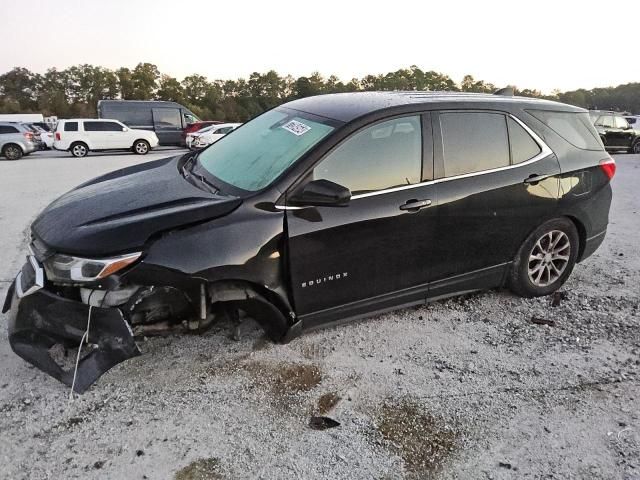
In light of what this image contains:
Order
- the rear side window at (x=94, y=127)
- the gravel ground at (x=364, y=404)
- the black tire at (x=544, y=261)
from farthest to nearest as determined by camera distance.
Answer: the rear side window at (x=94, y=127), the black tire at (x=544, y=261), the gravel ground at (x=364, y=404)

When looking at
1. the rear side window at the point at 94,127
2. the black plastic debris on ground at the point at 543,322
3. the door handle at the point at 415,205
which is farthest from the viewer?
the rear side window at the point at 94,127

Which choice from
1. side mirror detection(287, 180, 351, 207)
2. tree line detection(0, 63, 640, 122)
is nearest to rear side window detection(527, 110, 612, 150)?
side mirror detection(287, 180, 351, 207)

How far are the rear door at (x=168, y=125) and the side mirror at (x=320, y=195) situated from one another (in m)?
21.1

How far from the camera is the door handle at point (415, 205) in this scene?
322cm

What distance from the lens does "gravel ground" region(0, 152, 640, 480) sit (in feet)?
7.68

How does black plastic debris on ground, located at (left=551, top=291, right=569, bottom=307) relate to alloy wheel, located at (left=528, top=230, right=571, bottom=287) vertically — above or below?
below

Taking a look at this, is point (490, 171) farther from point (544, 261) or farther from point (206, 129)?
point (206, 129)

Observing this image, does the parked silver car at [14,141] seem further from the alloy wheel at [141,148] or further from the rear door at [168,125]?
the rear door at [168,125]

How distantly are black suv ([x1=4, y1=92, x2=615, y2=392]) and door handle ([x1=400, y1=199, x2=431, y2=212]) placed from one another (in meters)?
0.02

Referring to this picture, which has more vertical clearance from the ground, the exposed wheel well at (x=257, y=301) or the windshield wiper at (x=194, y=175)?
the windshield wiper at (x=194, y=175)

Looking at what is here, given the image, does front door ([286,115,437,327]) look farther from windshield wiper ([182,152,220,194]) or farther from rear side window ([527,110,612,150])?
rear side window ([527,110,612,150])

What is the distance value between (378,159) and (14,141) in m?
18.4

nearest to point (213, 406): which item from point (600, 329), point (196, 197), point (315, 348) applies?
point (315, 348)

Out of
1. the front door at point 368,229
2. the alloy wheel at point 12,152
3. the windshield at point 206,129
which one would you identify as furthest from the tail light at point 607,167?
the alloy wheel at point 12,152
